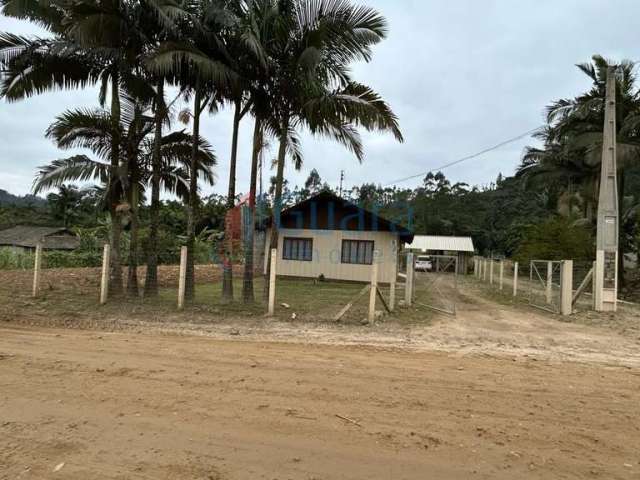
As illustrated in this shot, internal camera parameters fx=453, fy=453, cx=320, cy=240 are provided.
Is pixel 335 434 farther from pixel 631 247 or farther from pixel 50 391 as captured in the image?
pixel 631 247

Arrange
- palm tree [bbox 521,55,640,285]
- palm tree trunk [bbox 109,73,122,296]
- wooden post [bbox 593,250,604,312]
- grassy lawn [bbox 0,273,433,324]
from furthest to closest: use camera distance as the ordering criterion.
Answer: palm tree [bbox 521,55,640,285] → wooden post [bbox 593,250,604,312] → palm tree trunk [bbox 109,73,122,296] → grassy lawn [bbox 0,273,433,324]

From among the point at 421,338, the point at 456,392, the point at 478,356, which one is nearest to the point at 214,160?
the point at 421,338

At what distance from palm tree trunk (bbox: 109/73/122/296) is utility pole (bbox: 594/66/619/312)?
13703mm

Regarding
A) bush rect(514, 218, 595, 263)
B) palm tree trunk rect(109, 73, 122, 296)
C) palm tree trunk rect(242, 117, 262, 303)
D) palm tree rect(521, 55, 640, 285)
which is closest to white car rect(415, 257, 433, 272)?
bush rect(514, 218, 595, 263)

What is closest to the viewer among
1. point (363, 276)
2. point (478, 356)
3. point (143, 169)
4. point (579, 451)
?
point (579, 451)

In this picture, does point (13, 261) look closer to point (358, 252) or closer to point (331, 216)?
point (331, 216)

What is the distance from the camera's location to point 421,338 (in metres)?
8.56

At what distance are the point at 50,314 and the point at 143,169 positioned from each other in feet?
14.3

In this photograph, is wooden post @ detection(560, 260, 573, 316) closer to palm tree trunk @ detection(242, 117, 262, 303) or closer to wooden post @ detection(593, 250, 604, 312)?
wooden post @ detection(593, 250, 604, 312)

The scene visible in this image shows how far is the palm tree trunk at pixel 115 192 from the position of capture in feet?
37.9

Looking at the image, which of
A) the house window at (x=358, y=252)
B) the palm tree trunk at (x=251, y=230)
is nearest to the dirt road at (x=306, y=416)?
the palm tree trunk at (x=251, y=230)

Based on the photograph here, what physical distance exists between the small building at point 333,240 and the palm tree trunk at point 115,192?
10001mm

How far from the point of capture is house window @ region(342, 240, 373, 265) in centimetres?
2170

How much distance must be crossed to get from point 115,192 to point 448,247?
1366 inches
